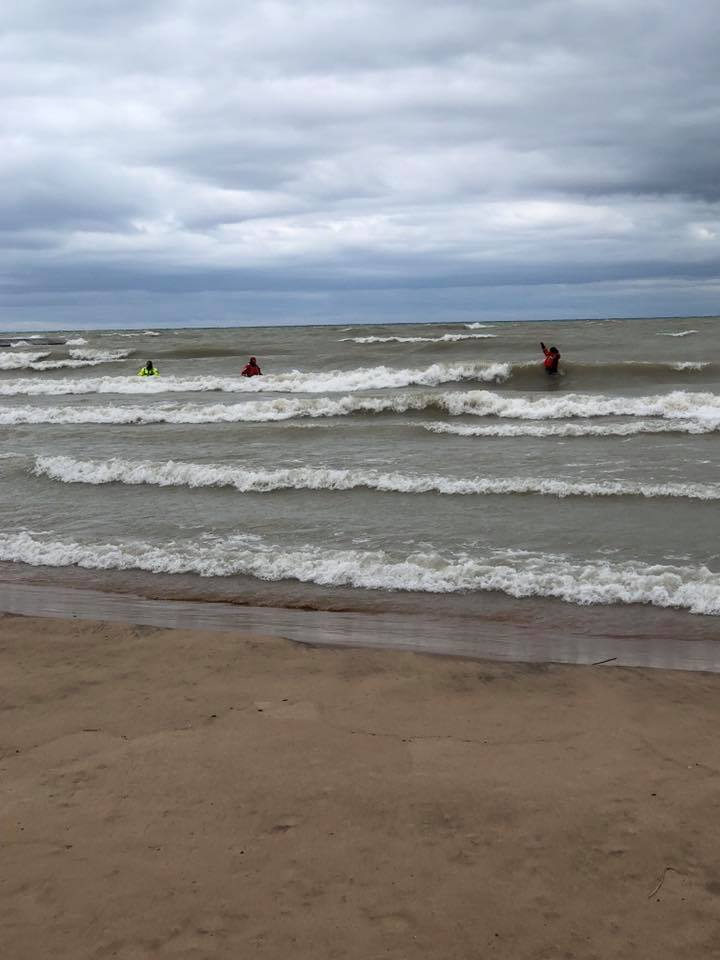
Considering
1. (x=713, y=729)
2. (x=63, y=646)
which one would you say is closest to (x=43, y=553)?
(x=63, y=646)

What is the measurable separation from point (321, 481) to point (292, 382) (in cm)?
1487

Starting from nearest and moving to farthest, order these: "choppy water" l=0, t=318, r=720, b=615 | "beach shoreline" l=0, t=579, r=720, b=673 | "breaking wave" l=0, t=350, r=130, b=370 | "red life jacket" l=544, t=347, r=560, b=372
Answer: "beach shoreline" l=0, t=579, r=720, b=673 → "choppy water" l=0, t=318, r=720, b=615 → "red life jacket" l=544, t=347, r=560, b=372 → "breaking wave" l=0, t=350, r=130, b=370

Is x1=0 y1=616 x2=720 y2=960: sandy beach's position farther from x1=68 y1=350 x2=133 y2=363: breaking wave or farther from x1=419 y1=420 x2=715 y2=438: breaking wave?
x1=68 y1=350 x2=133 y2=363: breaking wave

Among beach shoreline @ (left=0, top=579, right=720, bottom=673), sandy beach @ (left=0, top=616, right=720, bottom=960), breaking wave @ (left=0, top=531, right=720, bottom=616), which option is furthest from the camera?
breaking wave @ (left=0, top=531, right=720, bottom=616)

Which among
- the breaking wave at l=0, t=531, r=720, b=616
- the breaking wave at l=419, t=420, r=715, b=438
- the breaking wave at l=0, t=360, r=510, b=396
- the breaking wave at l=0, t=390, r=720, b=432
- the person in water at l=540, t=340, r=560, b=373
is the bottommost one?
the breaking wave at l=0, t=531, r=720, b=616

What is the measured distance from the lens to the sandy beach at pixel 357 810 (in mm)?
2643

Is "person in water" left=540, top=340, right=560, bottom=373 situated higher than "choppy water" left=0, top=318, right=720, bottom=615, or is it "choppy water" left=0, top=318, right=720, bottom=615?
"person in water" left=540, top=340, right=560, bottom=373

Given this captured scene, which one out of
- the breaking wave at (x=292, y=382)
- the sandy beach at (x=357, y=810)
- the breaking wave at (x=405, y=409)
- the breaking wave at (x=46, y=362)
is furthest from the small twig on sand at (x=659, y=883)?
the breaking wave at (x=46, y=362)

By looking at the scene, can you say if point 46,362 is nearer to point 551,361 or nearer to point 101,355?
point 101,355

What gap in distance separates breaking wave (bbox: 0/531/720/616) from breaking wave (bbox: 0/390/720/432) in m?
9.58

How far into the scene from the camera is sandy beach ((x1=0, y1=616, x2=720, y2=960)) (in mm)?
2643

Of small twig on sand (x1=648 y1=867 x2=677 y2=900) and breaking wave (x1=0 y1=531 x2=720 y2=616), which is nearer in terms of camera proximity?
small twig on sand (x1=648 y1=867 x2=677 y2=900)

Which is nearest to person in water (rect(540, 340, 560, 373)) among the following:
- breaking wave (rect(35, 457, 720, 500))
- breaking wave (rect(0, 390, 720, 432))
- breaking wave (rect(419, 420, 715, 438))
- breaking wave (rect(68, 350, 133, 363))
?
breaking wave (rect(0, 390, 720, 432))

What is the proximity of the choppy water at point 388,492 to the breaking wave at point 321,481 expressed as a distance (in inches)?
1.4
